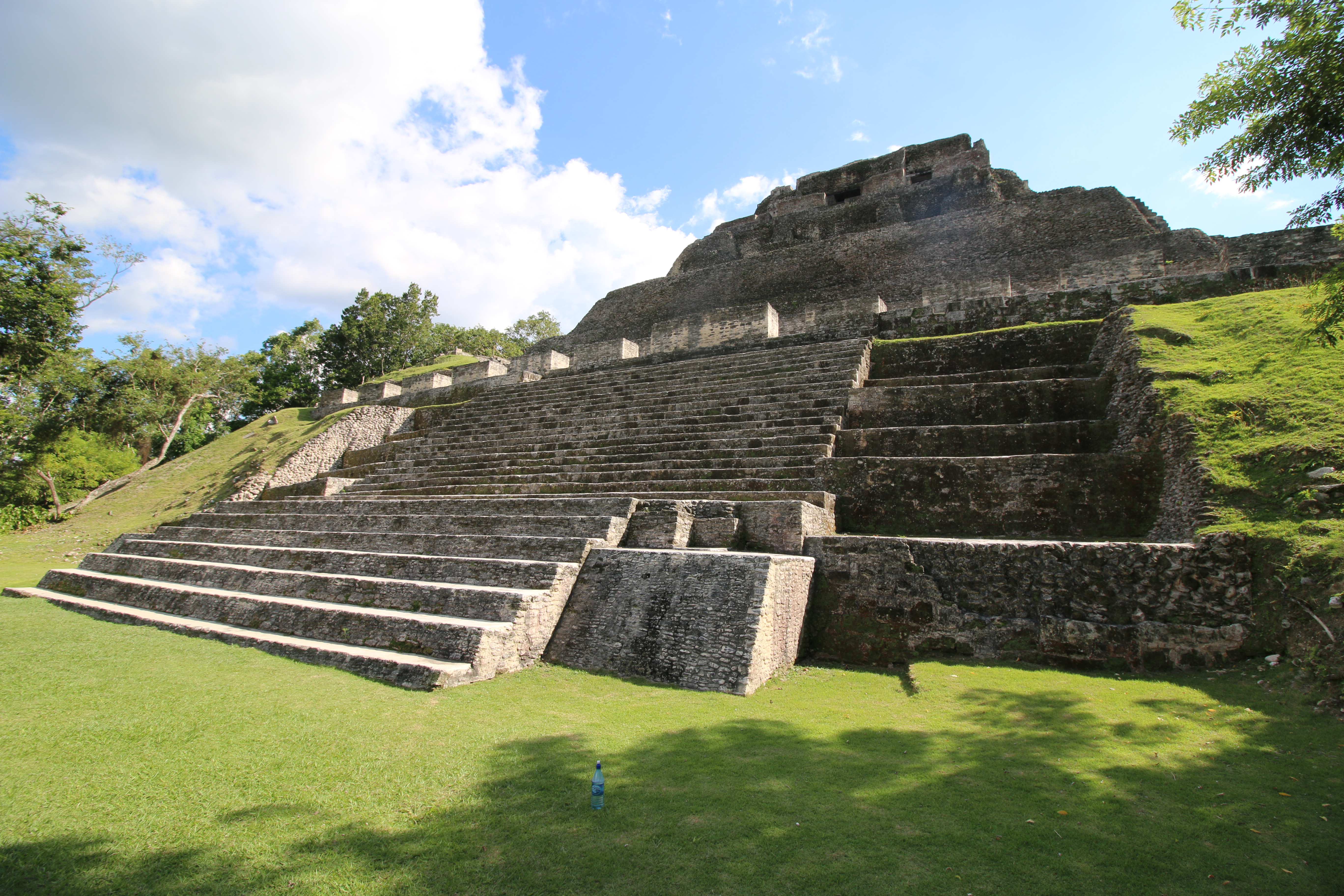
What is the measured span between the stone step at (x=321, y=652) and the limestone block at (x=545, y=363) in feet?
32.1

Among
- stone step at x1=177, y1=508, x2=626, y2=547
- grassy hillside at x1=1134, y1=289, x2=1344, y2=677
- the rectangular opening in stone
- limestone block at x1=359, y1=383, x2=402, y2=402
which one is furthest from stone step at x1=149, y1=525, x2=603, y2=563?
the rectangular opening in stone

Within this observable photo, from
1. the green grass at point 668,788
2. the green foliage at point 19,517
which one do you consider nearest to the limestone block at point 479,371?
the green foliage at point 19,517

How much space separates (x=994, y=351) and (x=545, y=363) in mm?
10482

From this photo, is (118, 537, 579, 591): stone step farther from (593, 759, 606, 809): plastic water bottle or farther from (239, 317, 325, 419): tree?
(239, 317, 325, 419): tree

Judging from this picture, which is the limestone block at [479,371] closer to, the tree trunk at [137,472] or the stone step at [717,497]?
the stone step at [717,497]

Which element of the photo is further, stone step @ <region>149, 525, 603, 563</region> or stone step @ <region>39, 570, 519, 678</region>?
stone step @ <region>149, 525, 603, 563</region>

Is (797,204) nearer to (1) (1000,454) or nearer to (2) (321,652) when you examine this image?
(1) (1000,454)

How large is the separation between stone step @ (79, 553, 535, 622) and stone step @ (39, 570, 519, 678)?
10 cm

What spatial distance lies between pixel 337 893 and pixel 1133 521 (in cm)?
680

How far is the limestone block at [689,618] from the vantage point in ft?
14.9

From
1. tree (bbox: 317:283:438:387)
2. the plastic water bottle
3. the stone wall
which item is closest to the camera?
the plastic water bottle

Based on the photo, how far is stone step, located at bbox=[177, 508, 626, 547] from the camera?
252 inches

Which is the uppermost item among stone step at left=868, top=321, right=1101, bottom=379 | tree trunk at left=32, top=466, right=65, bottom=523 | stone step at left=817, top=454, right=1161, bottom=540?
stone step at left=868, top=321, right=1101, bottom=379

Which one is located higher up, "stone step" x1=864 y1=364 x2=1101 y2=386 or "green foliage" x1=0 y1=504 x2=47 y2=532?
"stone step" x1=864 y1=364 x2=1101 y2=386
